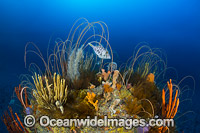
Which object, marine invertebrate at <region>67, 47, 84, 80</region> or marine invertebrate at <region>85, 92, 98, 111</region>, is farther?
marine invertebrate at <region>67, 47, 84, 80</region>

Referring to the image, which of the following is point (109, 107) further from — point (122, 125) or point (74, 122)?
point (74, 122)

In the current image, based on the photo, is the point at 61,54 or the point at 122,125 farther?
the point at 61,54

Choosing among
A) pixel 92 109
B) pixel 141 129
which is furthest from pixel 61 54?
pixel 141 129

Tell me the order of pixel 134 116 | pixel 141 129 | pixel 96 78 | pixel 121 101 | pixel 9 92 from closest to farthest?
1. pixel 141 129
2. pixel 134 116
3. pixel 121 101
4. pixel 96 78
5. pixel 9 92

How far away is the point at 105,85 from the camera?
3086mm

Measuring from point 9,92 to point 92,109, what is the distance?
6686 mm

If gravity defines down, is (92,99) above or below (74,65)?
below

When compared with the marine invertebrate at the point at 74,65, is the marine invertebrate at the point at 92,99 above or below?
below

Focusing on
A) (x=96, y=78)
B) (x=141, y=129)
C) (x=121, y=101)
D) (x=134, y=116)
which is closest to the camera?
(x=141, y=129)

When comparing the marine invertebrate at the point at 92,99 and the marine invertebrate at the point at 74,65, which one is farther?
the marine invertebrate at the point at 74,65

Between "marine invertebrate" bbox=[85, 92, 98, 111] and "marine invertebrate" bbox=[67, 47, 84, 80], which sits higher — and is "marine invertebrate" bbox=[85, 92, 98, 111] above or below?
below

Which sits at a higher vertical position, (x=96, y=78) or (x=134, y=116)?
(x=96, y=78)

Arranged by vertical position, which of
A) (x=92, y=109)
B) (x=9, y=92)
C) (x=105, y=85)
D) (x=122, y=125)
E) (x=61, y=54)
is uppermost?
(x=61, y=54)

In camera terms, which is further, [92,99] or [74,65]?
[74,65]
